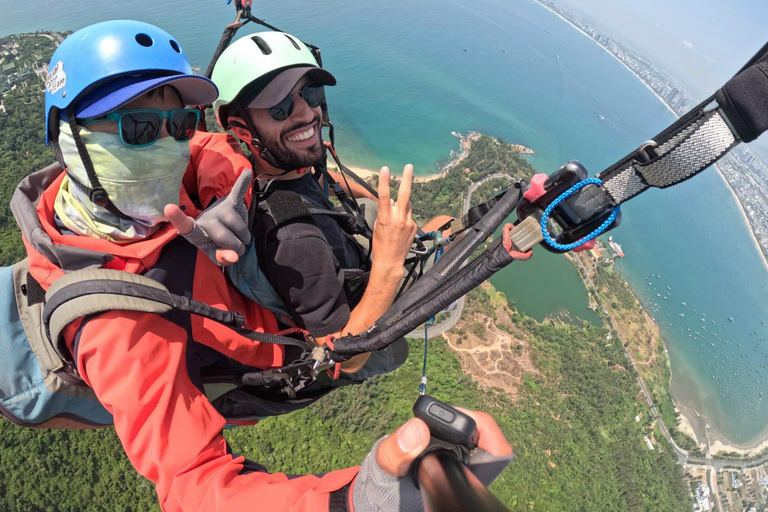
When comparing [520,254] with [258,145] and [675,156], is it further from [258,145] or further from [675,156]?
[258,145]

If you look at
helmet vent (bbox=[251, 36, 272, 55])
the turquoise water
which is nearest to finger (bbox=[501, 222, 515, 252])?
helmet vent (bbox=[251, 36, 272, 55])

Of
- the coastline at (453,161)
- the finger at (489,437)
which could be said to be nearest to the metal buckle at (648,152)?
the finger at (489,437)

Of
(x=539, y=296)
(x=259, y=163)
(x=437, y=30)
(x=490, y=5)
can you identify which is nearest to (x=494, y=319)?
(x=539, y=296)

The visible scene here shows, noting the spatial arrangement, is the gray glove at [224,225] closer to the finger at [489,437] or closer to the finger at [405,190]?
the finger at [405,190]

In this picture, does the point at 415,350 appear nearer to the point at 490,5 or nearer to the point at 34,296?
the point at 34,296

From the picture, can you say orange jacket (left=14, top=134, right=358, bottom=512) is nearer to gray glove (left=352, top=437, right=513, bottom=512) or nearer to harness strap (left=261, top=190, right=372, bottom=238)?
gray glove (left=352, top=437, right=513, bottom=512)

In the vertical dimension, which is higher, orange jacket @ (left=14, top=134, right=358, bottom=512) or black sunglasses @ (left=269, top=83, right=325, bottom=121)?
black sunglasses @ (left=269, top=83, right=325, bottom=121)

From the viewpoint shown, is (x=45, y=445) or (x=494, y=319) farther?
(x=494, y=319)
